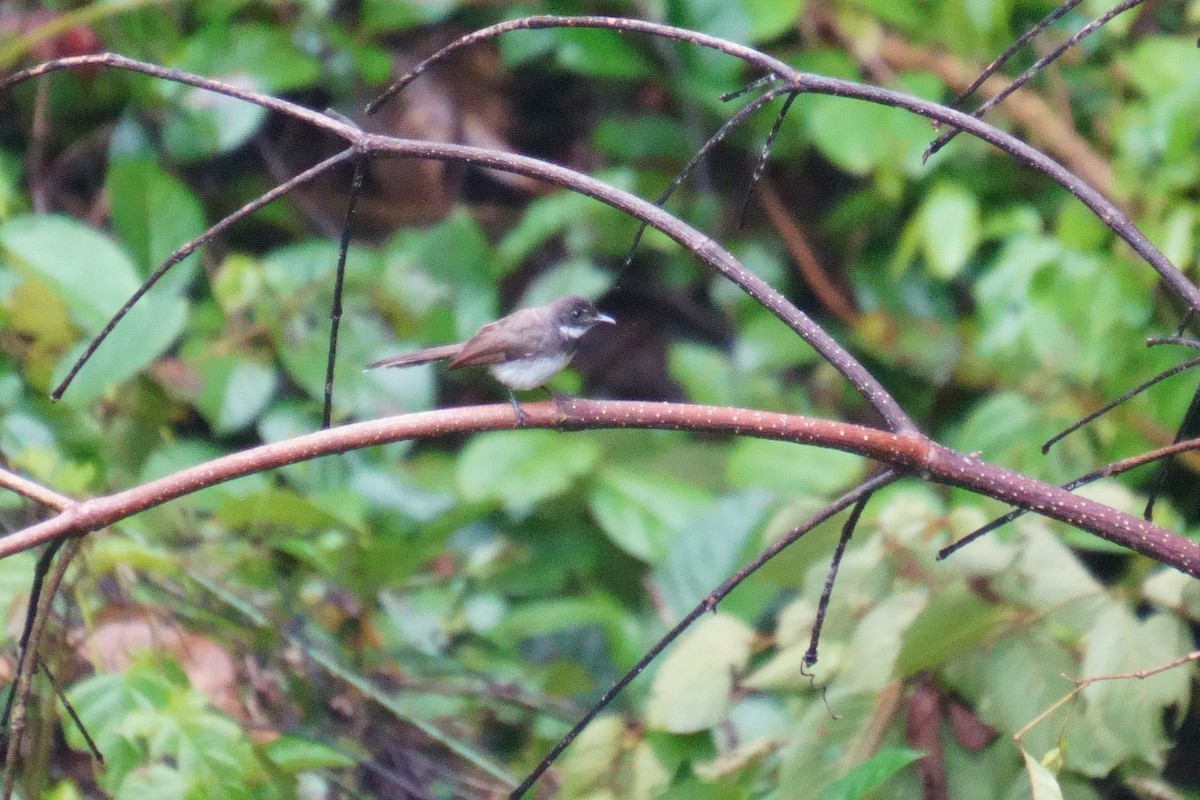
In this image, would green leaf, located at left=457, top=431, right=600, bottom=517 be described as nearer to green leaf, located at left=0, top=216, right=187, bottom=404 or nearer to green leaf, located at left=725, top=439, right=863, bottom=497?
green leaf, located at left=725, top=439, right=863, bottom=497

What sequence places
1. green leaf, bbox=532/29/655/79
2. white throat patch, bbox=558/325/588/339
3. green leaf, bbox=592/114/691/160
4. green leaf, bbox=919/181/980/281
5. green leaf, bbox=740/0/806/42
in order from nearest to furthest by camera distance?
white throat patch, bbox=558/325/588/339, green leaf, bbox=919/181/980/281, green leaf, bbox=740/0/806/42, green leaf, bbox=532/29/655/79, green leaf, bbox=592/114/691/160

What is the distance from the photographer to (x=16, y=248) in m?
3.31

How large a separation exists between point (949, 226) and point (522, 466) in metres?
1.63

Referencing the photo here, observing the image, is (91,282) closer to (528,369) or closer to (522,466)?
(522,466)

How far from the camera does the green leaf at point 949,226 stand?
404 centimetres

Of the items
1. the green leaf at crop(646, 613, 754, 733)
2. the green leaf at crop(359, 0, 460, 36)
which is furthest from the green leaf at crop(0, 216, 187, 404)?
the green leaf at crop(359, 0, 460, 36)

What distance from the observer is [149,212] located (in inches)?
152

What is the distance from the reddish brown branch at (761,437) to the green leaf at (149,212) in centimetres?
266

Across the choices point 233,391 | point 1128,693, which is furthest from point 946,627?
point 233,391

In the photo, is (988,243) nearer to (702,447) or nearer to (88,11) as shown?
(702,447)

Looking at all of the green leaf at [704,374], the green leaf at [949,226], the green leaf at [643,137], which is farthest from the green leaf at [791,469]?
the green leaf at [643,137]

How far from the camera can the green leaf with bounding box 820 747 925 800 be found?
1509 millimetres

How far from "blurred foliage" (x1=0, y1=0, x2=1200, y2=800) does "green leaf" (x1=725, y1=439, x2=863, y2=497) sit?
0.02 metres

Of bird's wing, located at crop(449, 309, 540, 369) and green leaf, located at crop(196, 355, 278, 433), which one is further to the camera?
green leaf, located at crop(196, 355, 278, 433)
